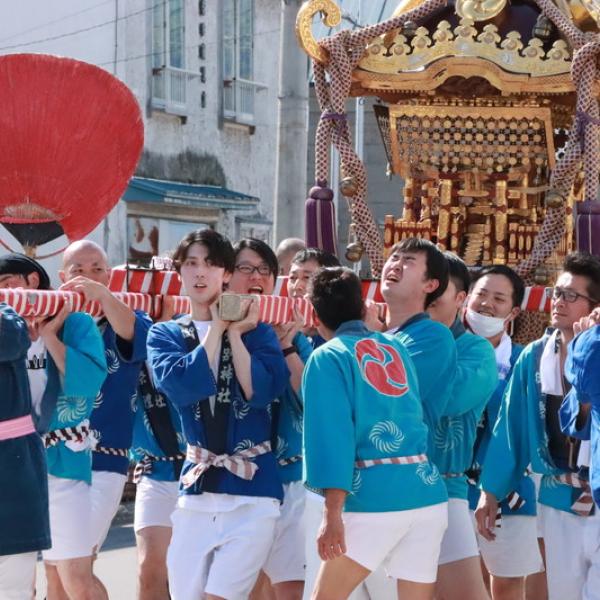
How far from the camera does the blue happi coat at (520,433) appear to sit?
19.5ft

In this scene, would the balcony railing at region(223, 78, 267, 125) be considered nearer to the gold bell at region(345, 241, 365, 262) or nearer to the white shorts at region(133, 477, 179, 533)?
the gold bell at region(345, 241, 365, 262)

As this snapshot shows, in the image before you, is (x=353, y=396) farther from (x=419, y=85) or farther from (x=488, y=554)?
(x=419, y=85)

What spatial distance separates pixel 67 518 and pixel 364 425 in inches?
65.6

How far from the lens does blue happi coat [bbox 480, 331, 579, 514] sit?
19.5 feet

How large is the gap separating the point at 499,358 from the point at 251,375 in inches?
71.4

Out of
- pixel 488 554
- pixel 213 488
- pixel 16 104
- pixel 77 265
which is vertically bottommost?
pixel 488 554

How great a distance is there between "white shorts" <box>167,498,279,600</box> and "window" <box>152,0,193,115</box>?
51.9ft

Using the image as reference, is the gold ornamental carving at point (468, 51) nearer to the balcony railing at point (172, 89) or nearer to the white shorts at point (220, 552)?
the white shorts at point (220, 552)

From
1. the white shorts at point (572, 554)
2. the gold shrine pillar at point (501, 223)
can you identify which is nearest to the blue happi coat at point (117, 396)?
the white shorts at point (572, 554)

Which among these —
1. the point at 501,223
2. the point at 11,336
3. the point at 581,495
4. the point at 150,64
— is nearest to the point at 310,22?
the point at 501,223

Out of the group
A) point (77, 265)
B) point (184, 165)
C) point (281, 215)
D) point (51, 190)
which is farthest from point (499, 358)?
Result: point (184, 165)

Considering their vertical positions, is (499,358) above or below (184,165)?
below

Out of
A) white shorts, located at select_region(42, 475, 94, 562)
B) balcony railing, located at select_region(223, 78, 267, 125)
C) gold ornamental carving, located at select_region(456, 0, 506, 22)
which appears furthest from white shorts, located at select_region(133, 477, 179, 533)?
balcony railing, located at select_region(223, 78, 267, 125)

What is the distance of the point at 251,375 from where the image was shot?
214 inches
